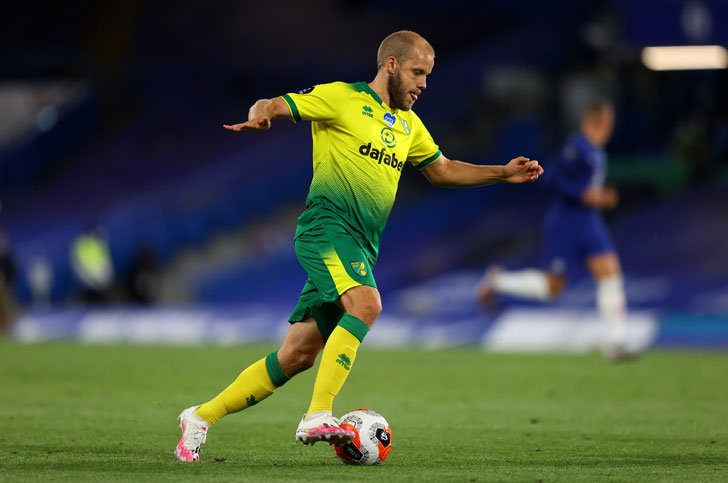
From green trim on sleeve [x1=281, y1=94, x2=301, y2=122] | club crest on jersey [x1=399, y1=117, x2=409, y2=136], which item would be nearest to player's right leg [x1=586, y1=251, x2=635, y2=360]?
club crest on jersey [x1=399, y1=117, x2=409, y2=136]

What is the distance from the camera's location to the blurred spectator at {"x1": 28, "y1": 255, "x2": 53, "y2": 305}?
2684 centimetres

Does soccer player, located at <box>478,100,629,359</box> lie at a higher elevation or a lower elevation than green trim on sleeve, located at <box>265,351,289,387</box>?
higher

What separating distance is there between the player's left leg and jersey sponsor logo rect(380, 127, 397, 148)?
7090 millimetres

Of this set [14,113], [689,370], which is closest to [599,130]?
[689,370]

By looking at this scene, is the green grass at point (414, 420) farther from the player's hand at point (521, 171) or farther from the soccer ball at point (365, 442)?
the player's hand at point (521, 171)

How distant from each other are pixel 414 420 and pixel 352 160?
274cm

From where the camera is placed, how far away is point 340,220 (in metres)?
6.22

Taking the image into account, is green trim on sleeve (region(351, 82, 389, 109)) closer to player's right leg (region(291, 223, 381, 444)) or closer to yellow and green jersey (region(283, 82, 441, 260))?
yellow and green jersey (region(283, 82, 441, 260))

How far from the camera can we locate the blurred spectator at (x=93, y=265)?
25453 millimetres

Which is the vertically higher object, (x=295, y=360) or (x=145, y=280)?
(x=145, y=280)

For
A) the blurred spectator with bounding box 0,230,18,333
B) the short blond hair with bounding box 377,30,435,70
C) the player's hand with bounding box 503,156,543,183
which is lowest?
the player's hand with bounding box 503,156,543,183

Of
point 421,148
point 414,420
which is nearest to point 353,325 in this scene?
point 421,148

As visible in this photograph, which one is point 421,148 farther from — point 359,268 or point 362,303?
point 362,303

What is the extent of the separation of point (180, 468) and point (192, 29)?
97.5 feet
